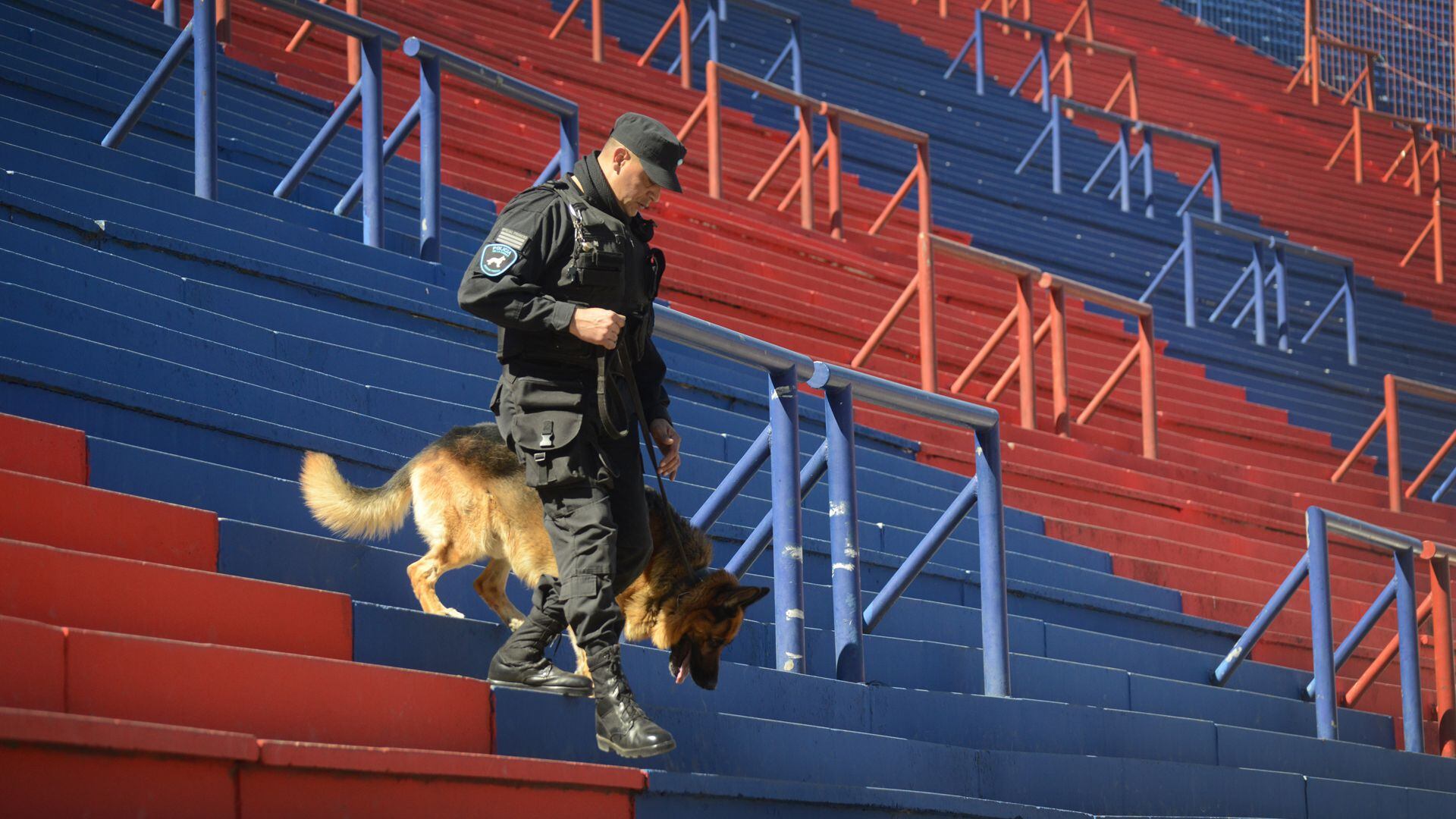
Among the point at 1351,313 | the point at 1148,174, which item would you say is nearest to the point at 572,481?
the point at 1351,313

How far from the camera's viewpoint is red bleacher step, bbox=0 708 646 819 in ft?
11.0

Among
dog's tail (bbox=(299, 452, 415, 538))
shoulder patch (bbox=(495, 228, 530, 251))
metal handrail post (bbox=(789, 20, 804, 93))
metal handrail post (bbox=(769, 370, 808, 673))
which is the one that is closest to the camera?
shoulder patch (bbox=(495, 228, 530, 251))

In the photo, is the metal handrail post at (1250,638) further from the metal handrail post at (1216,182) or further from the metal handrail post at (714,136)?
the metal handrail post at (1216,182)

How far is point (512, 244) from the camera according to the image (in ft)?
14.8

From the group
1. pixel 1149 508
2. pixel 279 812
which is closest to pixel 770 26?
pixel 1149 508

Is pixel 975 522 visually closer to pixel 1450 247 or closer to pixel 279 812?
pixel 279 812

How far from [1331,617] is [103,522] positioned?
18.3 feet

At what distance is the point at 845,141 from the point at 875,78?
2.34 meters

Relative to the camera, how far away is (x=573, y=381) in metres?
4.62

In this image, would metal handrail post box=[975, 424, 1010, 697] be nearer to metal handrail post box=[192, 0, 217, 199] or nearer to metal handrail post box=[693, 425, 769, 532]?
metal handrail post box=[693, 425, 769, 532]

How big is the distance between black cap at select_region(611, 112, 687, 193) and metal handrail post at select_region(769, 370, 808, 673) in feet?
5.38

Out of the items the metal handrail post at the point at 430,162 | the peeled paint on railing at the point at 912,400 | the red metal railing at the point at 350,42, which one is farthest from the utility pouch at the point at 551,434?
the red metal railing at the point at 350,42

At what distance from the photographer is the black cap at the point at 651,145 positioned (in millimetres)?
4625

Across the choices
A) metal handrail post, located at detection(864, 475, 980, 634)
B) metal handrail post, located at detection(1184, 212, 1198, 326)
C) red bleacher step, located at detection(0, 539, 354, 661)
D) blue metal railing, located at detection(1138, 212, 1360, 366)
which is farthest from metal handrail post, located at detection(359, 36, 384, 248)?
metal handrail post, located at detection(1184, 212, 1198, 326)
